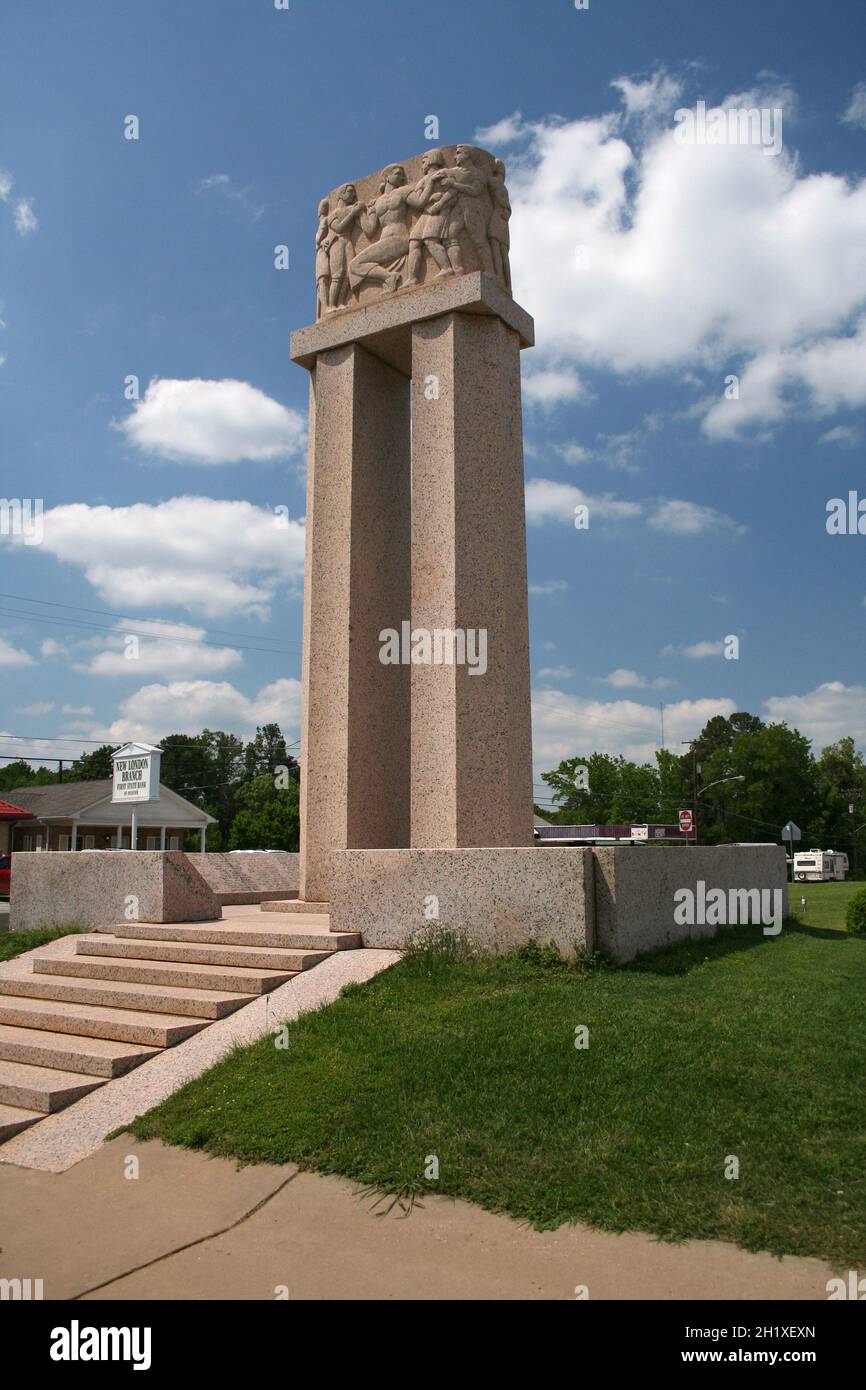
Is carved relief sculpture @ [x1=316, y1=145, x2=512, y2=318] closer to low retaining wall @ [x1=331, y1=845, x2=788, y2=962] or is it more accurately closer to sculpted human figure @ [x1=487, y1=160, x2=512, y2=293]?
sculpted human figure @ [x1=487, y1=160, x2=512, y2=293]

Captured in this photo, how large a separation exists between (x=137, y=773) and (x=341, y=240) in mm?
8509

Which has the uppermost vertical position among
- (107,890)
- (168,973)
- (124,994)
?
(107,890)

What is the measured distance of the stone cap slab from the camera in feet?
37.5

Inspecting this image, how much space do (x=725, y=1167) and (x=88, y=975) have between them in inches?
251

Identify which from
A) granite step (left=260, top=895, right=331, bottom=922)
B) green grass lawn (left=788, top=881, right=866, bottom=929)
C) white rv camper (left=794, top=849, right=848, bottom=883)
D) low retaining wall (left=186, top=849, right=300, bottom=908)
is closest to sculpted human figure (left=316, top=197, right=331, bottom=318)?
granite step (left=260, top=895, right=331, bottom=922)

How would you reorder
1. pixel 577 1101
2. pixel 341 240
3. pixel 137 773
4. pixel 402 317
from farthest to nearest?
1. pixel 137 773
2. pixel 341 240
3. pixel 402 317
4. pixel 577 1101

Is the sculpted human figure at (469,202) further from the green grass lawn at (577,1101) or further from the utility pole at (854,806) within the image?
the utility pole at (854,806)

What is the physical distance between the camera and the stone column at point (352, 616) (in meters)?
11.8

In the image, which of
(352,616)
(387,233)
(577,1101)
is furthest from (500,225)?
(577,1101)

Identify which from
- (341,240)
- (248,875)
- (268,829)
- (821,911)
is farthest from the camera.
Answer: (268,829)

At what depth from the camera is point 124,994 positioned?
8.16 meters

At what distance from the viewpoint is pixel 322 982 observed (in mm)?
7918

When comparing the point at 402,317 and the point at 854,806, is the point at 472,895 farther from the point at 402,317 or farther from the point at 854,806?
the point at 854,806

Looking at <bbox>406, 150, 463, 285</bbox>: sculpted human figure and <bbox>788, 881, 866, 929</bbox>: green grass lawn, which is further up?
<bbox>406, 150, 463, 285</bbox>: sculpted human figure
